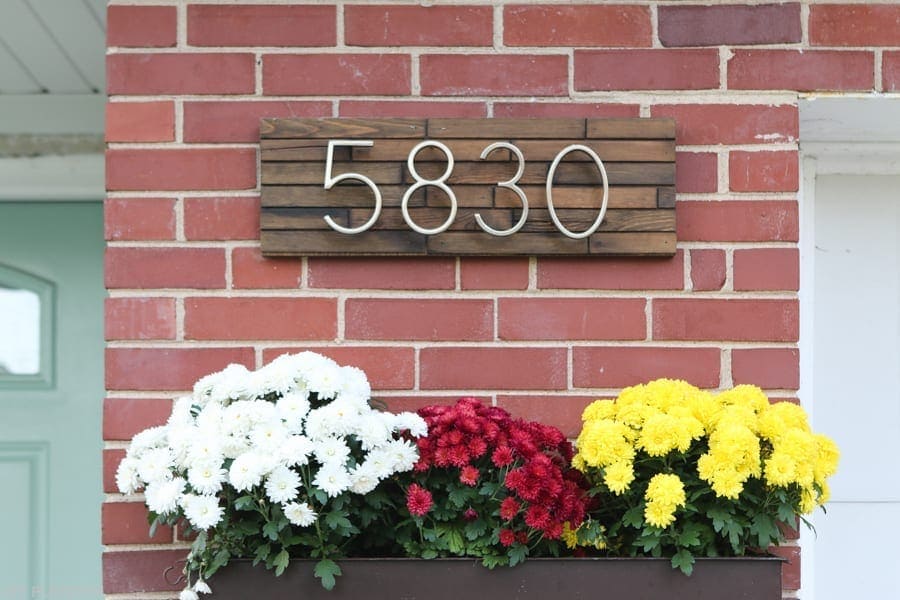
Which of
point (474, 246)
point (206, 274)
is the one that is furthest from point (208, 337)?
point (474, 246)

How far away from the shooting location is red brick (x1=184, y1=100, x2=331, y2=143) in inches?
66.9

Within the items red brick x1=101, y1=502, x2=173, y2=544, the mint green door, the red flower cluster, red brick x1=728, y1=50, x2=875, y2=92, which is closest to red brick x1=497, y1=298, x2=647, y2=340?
the red flower cluster

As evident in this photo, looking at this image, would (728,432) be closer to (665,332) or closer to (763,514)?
(763,514)

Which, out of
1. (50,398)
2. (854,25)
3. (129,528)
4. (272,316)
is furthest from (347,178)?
(50,398)

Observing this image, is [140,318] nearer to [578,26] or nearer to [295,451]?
[295,451]

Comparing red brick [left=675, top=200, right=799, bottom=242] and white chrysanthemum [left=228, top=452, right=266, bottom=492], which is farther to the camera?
red brick [left=675, top=200, right=799, bottom=242]

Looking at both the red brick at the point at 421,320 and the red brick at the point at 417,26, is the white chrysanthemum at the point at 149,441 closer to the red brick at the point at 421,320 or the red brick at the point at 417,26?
the red brick at the point at 421,320

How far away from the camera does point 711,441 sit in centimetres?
141

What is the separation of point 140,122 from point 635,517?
103cm

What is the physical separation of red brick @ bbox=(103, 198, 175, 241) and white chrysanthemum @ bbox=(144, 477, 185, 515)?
46cm

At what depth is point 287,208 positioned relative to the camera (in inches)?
65.4

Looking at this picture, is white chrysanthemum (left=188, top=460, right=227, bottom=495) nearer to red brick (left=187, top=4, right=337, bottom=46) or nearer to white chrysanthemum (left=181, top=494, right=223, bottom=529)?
white chrysanthemum (left=181, top=494, right=223, bottom=529)

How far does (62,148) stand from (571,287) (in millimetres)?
1335

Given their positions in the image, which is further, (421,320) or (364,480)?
(421,320)
